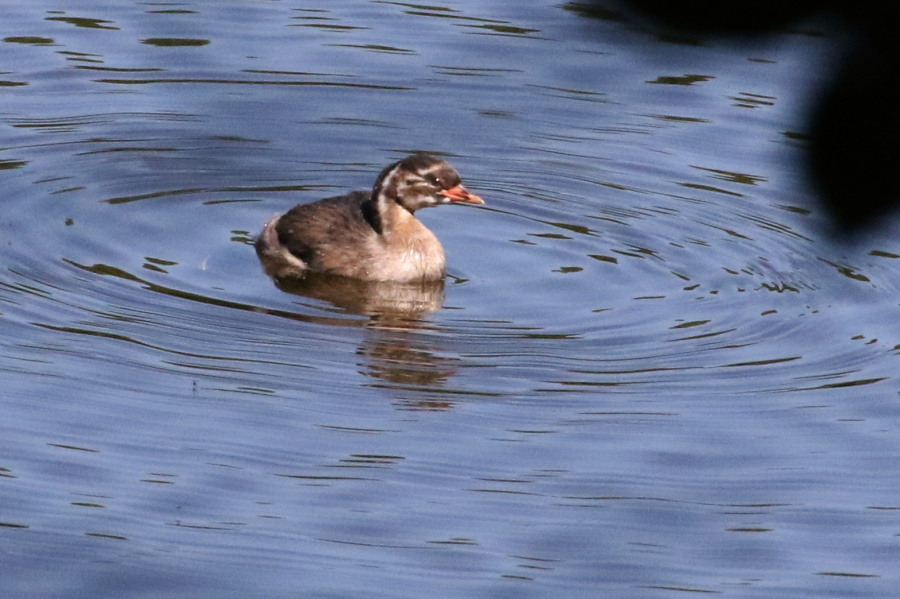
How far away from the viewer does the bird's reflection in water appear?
796 cm

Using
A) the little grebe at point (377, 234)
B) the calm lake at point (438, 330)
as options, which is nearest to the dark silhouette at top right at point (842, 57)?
the calm lake at point (438, 330)

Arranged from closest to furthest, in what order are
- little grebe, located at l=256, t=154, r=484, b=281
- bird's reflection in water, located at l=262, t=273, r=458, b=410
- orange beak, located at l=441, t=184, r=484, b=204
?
bird's reflection in water, located at l=262, t=273, r=458, b=410 → little grebe, located at l=256, t=154, r=484, b=281 → orange beak, located at l=441, t=184, r=484, b=204

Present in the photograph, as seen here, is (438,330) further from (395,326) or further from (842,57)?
(842,57)

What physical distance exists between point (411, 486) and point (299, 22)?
8.43 metres

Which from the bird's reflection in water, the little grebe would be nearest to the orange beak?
the little grebe

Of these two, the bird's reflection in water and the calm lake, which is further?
the bird's reflection in water

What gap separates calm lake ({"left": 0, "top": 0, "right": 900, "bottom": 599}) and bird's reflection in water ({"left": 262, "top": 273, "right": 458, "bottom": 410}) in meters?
0.03

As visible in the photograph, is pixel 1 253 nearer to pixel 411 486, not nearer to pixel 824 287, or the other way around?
pixel 411 486

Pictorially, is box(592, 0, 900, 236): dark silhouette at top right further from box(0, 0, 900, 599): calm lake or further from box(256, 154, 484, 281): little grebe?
box(256, 154, 484, 281): little grebe

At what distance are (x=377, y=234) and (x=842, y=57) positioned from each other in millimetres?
8776

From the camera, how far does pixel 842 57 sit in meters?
1.30

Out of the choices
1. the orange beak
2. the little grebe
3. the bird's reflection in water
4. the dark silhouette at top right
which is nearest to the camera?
the dark silhouette at top right

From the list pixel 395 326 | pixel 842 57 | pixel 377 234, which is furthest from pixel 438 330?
pixel 842 57

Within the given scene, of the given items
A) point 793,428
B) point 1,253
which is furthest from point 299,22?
point 793,428
